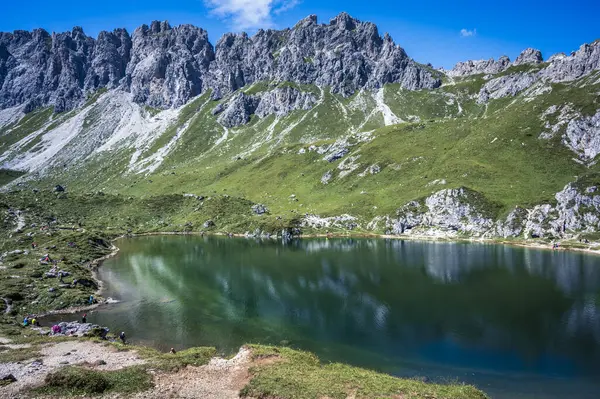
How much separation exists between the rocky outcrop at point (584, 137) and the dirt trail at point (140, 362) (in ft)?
587

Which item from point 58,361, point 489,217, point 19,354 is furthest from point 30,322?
point 489,217

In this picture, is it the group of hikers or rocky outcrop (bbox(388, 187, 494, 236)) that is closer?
the group of hikers

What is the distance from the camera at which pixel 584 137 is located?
163375 mm

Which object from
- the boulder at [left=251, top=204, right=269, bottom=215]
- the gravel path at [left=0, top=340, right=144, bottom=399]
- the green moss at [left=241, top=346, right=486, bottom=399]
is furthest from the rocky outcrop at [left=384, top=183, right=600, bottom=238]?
the gravel path at [left=0, top=340, right=144, bottom=399]

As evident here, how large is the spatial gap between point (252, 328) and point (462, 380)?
3068 centimetres

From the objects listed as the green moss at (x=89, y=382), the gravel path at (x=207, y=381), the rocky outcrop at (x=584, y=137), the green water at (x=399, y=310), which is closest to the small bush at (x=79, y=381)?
the green moss at (x=89, y=382)

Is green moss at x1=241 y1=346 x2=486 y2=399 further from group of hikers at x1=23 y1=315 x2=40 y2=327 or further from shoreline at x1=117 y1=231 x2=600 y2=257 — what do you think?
shoreline at x1=117 y1=231 x2=600 y2=257

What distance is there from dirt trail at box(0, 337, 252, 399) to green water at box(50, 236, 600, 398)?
7.74 metres

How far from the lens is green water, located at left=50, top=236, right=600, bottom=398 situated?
44.1m

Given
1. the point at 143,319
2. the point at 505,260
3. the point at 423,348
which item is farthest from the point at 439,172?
the point at 143,319

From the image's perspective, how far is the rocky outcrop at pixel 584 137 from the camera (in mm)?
158125

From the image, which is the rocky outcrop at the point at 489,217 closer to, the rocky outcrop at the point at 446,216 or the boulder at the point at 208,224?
the rocky outcrop at the point at 446,216

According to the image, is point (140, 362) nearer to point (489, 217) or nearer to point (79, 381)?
point (79, 381)

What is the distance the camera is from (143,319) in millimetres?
62969
